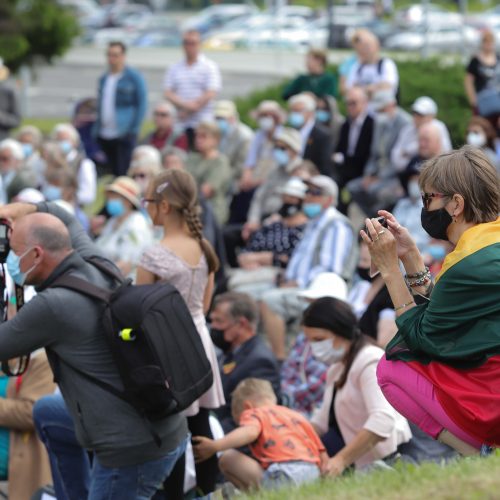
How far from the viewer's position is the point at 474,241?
4375 millimetres

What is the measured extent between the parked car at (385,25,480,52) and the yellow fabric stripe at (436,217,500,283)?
33.3 metres

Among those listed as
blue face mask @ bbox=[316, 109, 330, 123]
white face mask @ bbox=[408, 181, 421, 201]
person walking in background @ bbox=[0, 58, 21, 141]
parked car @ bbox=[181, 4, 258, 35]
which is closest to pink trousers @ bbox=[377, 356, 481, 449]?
white face mask @ bbox=[408, 181, 421, 201]

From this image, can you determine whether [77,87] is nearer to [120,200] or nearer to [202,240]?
[120,200]

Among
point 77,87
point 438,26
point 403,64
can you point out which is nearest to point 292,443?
point 403,64

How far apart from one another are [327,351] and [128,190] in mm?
4065

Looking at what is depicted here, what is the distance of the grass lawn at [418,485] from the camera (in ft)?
12.9

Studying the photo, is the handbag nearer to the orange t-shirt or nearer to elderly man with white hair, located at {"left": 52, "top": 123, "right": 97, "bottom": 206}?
elderly man with white hair, located at {"left": 52, "top": 123, "right": 97, "bottom": 206}

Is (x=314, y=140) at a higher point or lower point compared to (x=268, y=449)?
higher

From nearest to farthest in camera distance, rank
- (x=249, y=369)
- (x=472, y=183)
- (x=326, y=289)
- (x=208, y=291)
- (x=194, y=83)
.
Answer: (x=472, y=183)
(x=208, y=291)
(x=249, y=369)
(x=326, y=289)
(x=194, y=83)

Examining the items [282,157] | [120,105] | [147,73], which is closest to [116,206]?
[282,157]

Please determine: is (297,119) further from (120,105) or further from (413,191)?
(413,191)

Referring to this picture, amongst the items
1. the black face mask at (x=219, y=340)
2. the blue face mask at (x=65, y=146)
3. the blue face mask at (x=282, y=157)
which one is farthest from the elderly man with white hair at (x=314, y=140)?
the black face mask at (x=219, y=340)

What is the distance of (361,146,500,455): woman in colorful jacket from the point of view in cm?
433

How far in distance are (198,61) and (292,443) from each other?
9007mm
